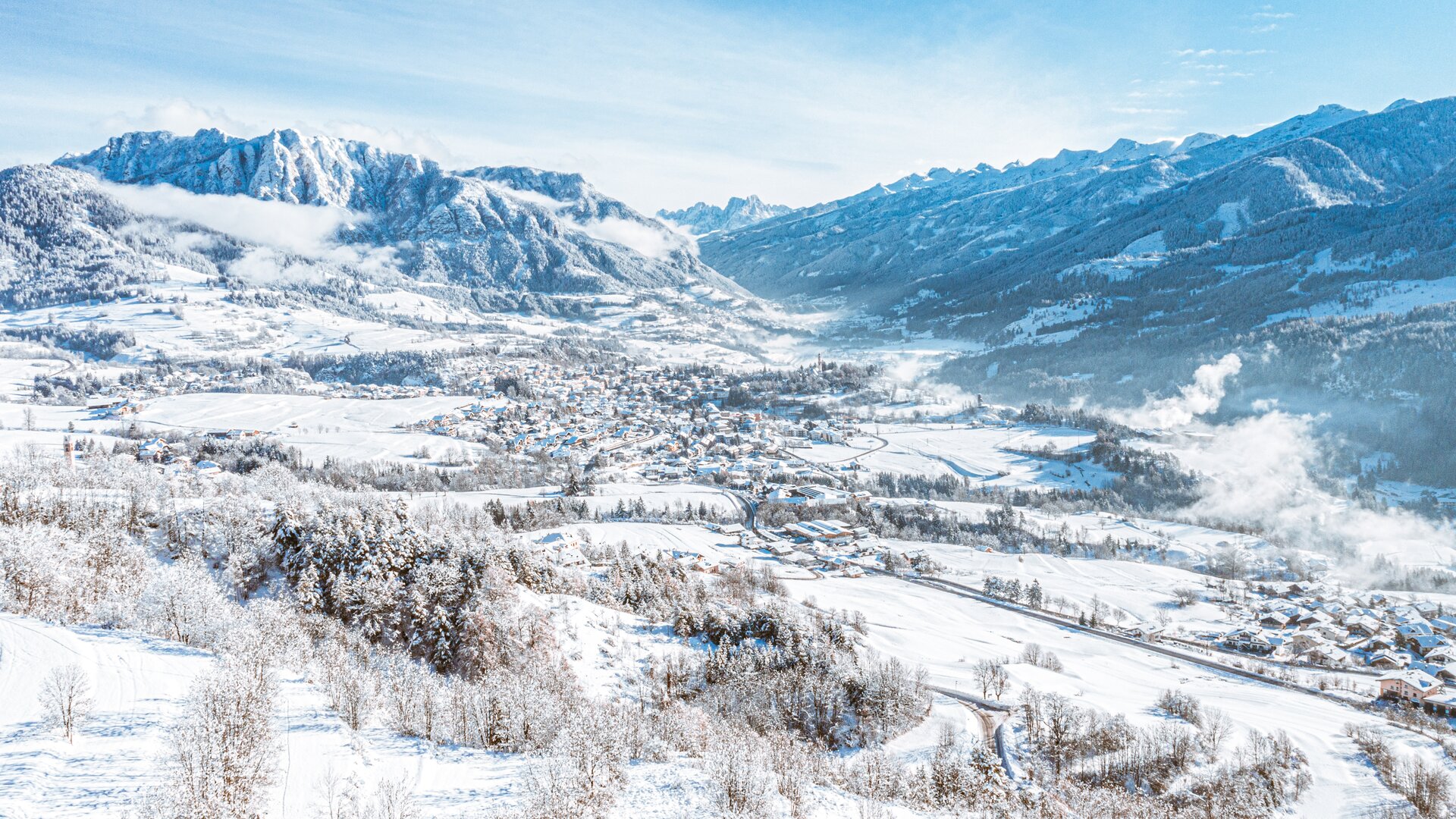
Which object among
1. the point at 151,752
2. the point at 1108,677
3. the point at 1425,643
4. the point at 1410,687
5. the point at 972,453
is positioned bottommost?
the point at 1108,677

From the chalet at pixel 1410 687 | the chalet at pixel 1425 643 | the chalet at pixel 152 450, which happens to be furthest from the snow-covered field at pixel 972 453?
the chalet at pixel 152 450

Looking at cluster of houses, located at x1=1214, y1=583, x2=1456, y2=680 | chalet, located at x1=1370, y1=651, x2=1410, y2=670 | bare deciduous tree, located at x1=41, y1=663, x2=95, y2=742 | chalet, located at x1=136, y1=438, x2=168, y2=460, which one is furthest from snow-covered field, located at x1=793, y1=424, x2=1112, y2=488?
bare deciduous tree, located at x1=41, y1=663, x2=95, y2=742

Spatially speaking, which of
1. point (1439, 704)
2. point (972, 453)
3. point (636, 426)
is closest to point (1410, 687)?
point (1439, 704)

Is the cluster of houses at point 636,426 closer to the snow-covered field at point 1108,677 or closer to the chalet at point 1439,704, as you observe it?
the snow-covered field at point 1108,677

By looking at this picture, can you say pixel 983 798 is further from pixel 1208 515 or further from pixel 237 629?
pixel 1208 515

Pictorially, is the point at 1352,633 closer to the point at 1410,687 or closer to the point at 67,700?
the point at 1410,687

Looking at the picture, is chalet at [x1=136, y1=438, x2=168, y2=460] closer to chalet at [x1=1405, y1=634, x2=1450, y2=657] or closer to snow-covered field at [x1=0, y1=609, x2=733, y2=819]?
snow-covered field at [x1=0, y1=609, x2=733, y2=819]

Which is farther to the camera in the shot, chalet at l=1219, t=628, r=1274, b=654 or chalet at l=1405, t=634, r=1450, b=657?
chalet at l=1219, t=628, r=1274, b=654

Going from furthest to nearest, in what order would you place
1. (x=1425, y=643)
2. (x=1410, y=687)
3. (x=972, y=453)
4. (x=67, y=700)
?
(x=972, y=453)
(x=1425, y=643)
(x=1410, y=687)
(x=67, y=700)
